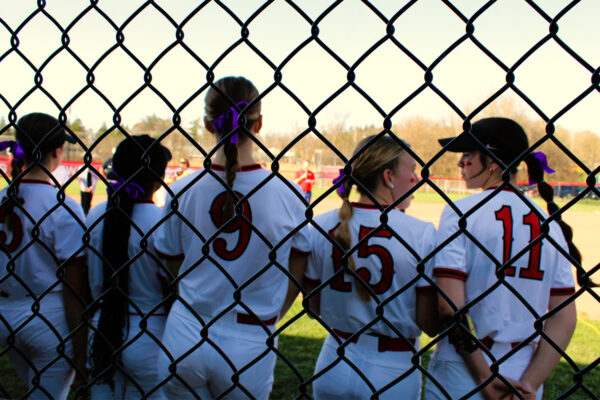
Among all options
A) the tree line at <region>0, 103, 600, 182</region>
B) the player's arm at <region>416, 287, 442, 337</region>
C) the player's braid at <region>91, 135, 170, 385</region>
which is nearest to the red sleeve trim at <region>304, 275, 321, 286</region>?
the player's arm at <region>416, 287, 442, 337</region>

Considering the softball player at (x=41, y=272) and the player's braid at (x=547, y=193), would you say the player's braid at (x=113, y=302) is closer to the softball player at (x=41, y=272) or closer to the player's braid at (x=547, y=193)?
the softball player at (x=41, y=272)

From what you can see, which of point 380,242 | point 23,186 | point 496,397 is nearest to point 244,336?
point 380,242

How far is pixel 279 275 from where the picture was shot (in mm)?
2186

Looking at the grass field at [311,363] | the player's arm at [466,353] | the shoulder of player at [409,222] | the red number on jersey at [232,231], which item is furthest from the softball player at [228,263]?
the grass field at [311,363]

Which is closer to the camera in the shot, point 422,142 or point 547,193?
point 547,193

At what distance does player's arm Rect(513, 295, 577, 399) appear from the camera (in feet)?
6.25

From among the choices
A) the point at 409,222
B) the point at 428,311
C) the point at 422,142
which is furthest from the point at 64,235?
the point at 422,142

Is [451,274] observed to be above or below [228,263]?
below

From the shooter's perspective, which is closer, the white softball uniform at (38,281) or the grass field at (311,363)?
the white softball uniform at (38,281)

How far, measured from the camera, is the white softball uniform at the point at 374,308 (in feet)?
6.95

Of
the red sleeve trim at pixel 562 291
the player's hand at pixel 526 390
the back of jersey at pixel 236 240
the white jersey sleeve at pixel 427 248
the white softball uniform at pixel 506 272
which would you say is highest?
the back of jersey at pixel 236 240

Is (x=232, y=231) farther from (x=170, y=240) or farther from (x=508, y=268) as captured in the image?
(x=508, y=268)

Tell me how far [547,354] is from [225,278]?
4.44 ft

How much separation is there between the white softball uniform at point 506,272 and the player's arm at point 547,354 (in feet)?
0.11
